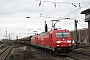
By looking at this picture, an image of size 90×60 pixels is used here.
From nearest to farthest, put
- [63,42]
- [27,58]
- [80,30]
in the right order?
1. [27,58]
2. [63,42]
3. [80,30]

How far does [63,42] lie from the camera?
72.5 feet

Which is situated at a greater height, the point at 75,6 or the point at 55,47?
the point at 75,6

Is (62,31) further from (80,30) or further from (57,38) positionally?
(80,30)

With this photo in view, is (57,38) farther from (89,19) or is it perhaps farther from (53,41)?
(89,19)

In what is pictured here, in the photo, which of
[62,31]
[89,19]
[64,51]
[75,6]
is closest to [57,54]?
[64,51]

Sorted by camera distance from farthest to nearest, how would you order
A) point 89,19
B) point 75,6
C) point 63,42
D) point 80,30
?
point 80,30 → point 89,19 → point 75,6 → point 63,42

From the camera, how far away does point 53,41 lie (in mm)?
22375

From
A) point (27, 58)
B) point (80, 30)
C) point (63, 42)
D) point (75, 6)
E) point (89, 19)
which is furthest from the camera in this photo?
point (80, 30)

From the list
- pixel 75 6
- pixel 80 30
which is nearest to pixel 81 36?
pixel 80 30

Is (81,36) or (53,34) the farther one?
(81,36)

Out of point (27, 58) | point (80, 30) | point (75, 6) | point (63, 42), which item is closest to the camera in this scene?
point (27, 58)

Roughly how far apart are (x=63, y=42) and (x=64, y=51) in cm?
101

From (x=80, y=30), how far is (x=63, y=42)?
68.0m

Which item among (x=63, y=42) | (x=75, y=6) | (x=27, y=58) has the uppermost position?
(x=75, y=6)
